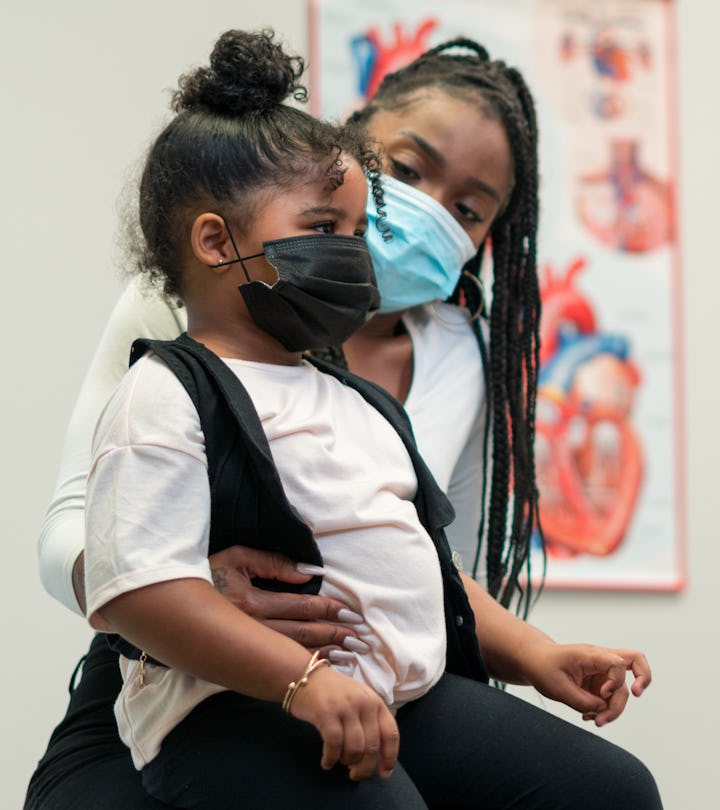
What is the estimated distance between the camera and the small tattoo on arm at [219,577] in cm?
89

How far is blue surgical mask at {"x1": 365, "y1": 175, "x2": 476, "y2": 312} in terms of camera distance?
1.40 meters

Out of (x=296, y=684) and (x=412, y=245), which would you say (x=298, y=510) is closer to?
(x=296, y=684)

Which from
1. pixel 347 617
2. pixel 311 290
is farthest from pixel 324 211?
pixel 347 617

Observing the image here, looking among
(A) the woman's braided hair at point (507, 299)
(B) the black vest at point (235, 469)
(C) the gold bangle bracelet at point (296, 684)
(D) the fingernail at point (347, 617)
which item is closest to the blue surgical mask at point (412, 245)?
(A) the woman's braided hair at point (507, 299)

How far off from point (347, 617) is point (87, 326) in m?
1.46

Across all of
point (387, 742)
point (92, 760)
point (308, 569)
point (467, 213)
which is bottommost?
point (92, 760)

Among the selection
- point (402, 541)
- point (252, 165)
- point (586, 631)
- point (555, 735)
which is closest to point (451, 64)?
point (252, 165)

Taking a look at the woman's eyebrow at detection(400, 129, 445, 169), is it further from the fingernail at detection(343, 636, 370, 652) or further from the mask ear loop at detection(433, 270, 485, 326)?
the fingernail at detection(343, 636, 370, 652)

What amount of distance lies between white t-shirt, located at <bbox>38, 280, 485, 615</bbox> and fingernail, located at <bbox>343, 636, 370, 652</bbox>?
0.38 metres

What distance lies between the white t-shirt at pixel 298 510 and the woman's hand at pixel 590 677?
4.4 inches

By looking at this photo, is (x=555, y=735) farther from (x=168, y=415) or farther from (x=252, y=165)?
(x=252, y=165)

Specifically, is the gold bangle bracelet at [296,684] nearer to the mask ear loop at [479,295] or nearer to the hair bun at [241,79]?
the hair bun at [241,79]

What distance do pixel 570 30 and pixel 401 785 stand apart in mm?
2067

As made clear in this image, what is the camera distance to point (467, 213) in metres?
1.48
